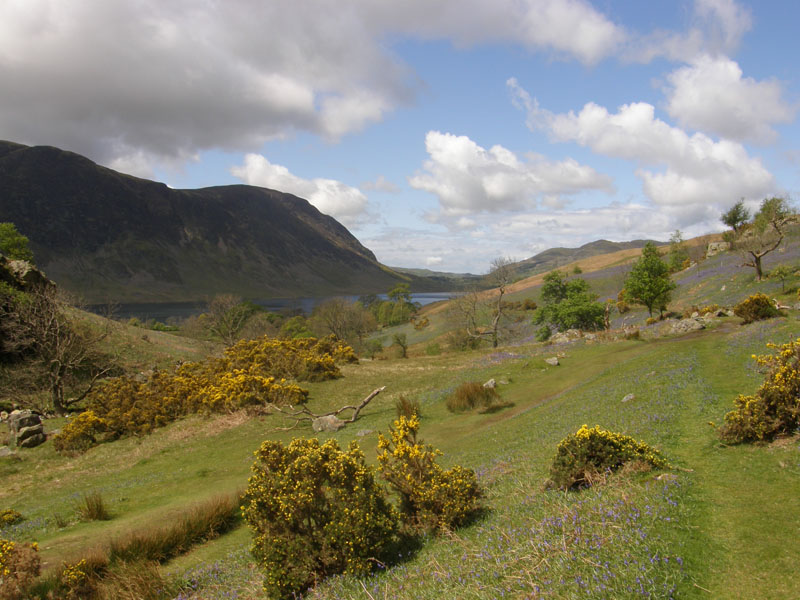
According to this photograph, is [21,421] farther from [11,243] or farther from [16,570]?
[11,243]

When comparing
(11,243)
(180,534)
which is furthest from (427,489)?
(11,243)

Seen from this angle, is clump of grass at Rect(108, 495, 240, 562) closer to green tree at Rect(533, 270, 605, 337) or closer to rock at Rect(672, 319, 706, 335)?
rock at Rect(672, 319, 706, 335)

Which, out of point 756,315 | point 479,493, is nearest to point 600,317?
point 756,315

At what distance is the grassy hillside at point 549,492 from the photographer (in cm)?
496

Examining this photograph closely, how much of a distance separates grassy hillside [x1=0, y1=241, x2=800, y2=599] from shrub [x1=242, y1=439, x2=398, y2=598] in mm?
390

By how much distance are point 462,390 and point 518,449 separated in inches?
375

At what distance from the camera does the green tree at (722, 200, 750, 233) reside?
237 feet

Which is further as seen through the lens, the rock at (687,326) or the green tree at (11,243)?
the green tree at (11,243)

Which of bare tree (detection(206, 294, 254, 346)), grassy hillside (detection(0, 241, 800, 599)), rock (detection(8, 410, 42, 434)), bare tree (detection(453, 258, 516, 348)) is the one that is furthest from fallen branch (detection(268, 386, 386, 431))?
bare tree (detection(206, 294, 254, 346))

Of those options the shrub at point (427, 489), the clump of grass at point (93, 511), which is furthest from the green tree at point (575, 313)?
the clump of grass at point (93, 511)

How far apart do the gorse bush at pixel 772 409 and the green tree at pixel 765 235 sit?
4066 cm

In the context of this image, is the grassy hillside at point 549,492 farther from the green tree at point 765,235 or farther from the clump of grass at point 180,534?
the green tree at point 765,235

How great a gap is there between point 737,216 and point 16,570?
93.6 meters

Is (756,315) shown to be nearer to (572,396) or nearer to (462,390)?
(572,396)
